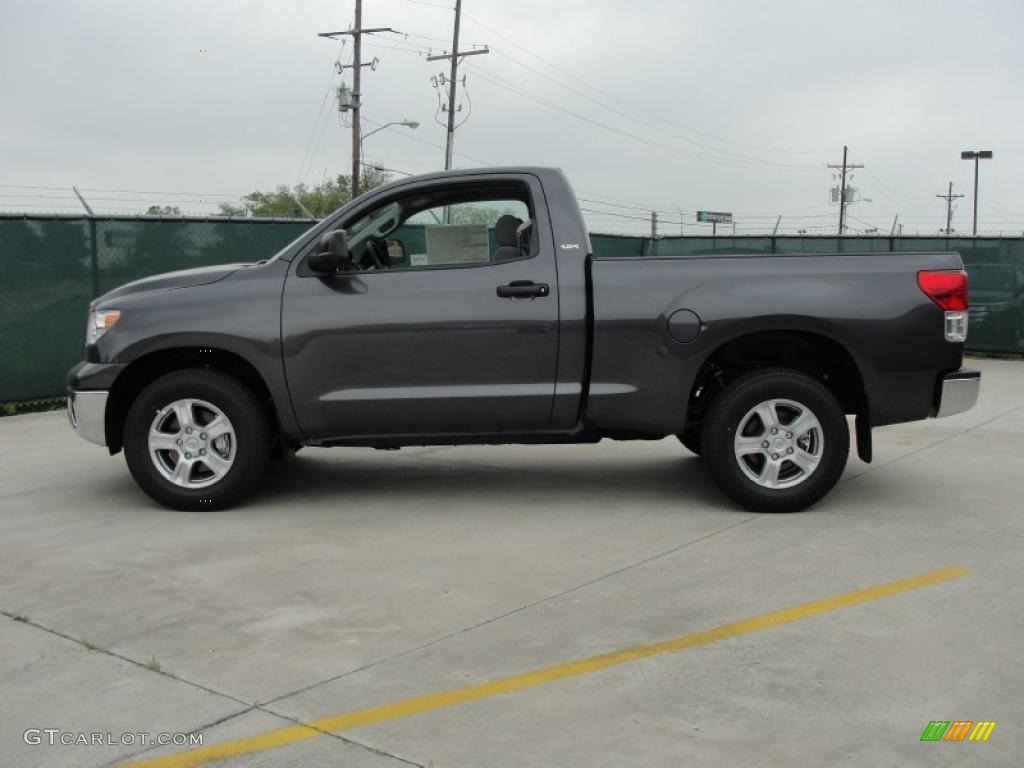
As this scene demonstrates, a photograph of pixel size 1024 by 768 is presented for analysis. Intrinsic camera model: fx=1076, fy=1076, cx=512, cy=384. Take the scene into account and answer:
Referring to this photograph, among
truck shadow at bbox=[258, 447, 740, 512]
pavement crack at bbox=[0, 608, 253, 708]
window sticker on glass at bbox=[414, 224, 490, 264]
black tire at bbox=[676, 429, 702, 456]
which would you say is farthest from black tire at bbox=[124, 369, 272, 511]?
black tire at bbox=[676, 429, 702, 456]

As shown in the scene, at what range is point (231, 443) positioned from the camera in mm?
6387

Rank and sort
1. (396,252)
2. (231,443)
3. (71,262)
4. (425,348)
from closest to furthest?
(425,348), (231,443), (396,252), (71,262)

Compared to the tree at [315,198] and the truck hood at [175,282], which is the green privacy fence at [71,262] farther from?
the tree at [315,198]

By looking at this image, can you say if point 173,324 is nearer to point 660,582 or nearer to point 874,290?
point 660,582

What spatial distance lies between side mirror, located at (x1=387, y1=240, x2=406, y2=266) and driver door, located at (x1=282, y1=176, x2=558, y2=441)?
540 millimetres

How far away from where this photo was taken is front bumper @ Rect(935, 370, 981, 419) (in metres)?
6.18

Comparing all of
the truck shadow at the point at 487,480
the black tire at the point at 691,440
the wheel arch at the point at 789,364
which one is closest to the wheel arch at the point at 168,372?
the truck shadow at the point at 487,480

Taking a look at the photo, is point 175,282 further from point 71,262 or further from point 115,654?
point 71,262

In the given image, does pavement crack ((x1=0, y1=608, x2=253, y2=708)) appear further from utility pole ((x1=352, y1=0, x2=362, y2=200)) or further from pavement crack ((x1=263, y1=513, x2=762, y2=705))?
utility pole ((x1=352, y1=0, x2=362, y2=200))

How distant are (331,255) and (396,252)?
2.70 ft

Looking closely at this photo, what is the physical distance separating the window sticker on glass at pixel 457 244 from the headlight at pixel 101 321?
1904mm

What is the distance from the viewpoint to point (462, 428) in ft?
20.8

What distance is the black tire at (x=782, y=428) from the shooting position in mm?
6133

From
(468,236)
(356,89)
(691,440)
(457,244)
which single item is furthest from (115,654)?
(356,89)
